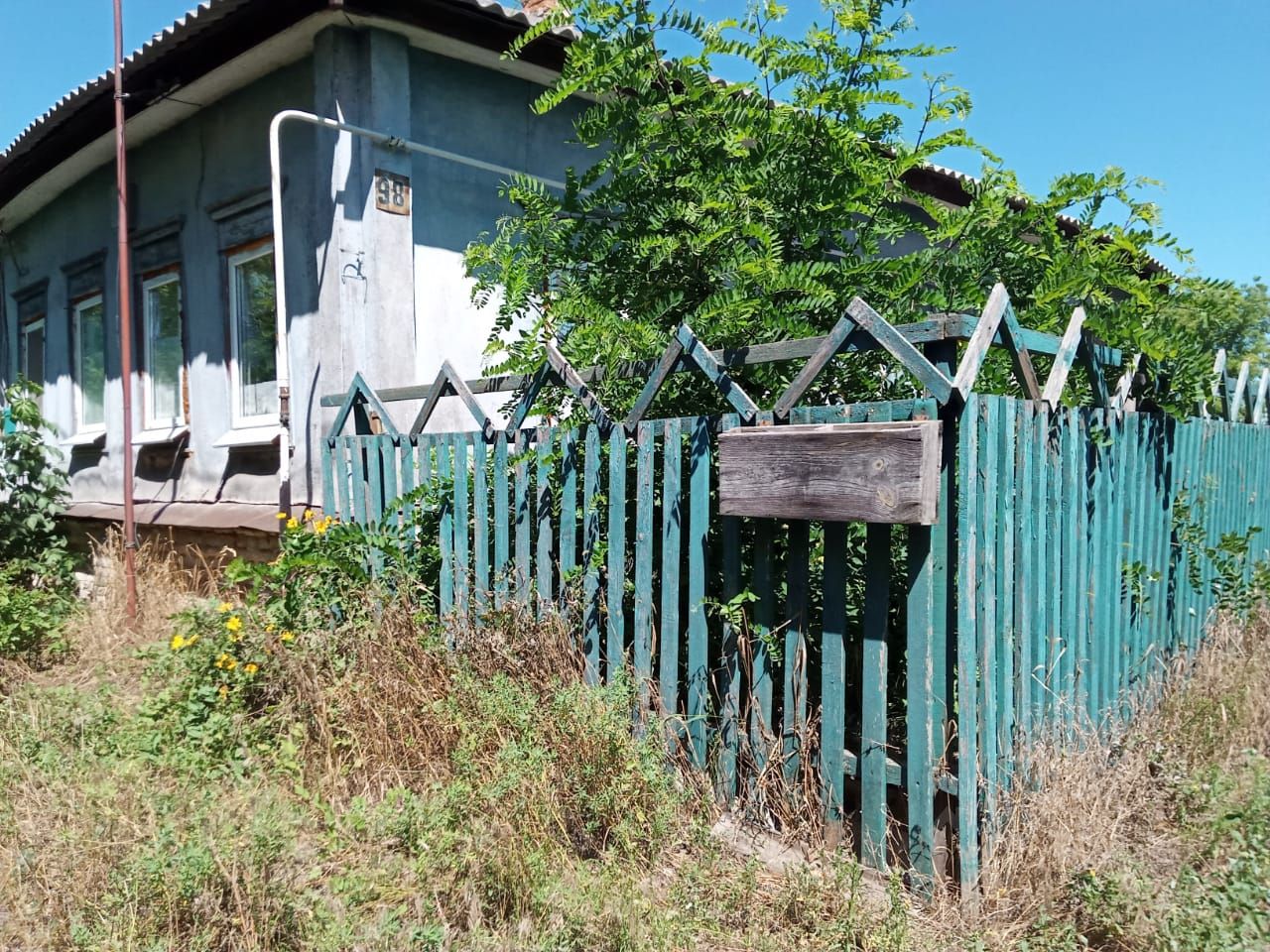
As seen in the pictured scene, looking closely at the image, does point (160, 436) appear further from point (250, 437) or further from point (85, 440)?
point (85, 440)

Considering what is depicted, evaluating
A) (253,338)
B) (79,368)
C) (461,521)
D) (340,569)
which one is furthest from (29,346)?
(461,521)

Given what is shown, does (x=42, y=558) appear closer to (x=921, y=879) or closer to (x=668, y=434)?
(x=668, y=434)

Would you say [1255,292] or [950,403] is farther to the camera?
[1255,292]

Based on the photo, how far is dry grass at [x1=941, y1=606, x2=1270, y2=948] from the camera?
8.69ft

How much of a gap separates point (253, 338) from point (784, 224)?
4.78 metres

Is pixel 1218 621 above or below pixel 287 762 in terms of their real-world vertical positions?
above

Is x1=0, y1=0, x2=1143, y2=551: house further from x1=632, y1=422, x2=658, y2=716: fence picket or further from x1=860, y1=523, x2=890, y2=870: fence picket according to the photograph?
x1=860, y1=523, x2=890, y2=870: fence picket

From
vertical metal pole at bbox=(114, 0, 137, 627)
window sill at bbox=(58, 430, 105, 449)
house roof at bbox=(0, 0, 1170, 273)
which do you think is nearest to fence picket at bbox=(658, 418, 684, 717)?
house roof at bbox=(0, 0, 1170, 273)

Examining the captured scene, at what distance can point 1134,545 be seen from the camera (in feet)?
12.9

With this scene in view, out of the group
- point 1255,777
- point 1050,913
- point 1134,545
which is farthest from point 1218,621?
point 1050,913

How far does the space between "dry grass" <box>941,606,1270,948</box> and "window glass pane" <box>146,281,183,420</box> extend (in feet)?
24.6

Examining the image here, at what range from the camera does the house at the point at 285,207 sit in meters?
5.91

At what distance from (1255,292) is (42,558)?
24248 mm

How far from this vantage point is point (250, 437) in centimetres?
662
